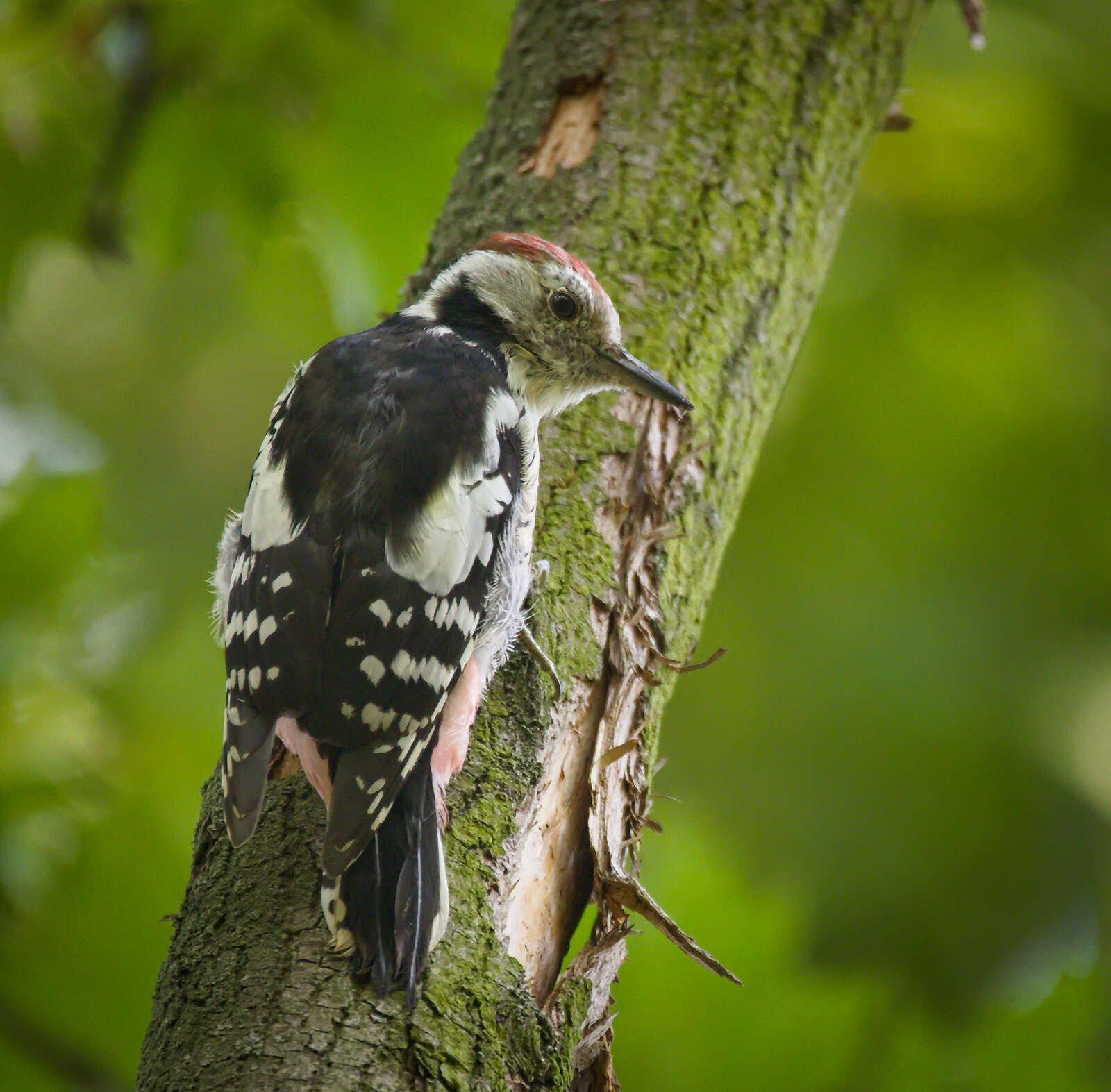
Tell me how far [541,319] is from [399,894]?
123 centimetres

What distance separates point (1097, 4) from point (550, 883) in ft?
11.6

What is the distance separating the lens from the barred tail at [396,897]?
1.40m

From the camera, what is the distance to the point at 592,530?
78.2 inches

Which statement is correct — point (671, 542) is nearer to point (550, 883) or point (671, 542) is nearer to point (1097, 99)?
point (550, 883)

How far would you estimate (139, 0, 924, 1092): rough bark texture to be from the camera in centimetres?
140

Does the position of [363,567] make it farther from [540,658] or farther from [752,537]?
[752,537]

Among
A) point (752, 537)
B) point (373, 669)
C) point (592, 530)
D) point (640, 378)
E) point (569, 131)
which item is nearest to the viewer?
point (373, 669)

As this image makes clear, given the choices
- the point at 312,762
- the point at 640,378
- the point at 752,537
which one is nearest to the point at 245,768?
the point at 312,762

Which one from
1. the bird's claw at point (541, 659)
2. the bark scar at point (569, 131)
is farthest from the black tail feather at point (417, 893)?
the bark scar at point (569, 131)

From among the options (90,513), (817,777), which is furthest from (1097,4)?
(90,513)

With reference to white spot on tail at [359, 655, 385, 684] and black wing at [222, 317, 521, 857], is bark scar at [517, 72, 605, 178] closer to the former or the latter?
black wing at [222, 317, 521, 857]

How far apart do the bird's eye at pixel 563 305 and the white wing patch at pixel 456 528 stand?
0.41m

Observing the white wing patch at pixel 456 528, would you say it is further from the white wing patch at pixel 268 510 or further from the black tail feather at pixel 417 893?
the black tail feather at pixel 417 893

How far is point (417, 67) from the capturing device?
2947 millimetres
